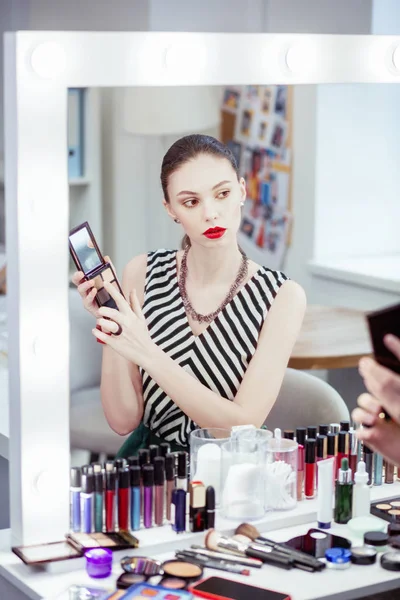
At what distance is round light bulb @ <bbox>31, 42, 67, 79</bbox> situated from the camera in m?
1.15

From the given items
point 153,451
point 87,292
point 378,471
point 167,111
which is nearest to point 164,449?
point 153,451

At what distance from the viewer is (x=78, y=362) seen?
1291mm

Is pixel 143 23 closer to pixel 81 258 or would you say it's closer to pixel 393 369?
pixel 81 258

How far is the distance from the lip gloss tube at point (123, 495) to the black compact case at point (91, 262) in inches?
8.1

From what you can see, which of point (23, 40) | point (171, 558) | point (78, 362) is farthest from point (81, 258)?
point (171, 558)

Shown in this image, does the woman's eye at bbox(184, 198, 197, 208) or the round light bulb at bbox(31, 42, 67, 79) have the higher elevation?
the round light bulb at bbox(31, 42, 67, 79)

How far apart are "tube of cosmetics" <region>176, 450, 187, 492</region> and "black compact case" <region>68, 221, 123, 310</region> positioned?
21 centimetres

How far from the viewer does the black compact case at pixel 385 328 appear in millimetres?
1056

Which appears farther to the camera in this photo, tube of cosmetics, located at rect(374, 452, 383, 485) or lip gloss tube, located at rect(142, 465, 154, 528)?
tube of cosmetics, located at rect(374, 452, 383, 485)

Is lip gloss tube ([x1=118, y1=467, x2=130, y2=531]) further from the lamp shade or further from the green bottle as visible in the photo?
the lamp shade

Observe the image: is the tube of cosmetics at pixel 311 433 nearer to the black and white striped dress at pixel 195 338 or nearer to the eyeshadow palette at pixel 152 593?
the black and white striped dress at pixel 195 338

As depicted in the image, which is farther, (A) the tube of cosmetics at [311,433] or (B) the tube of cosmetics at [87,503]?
(A) the tube of cosmetics at [311,433]

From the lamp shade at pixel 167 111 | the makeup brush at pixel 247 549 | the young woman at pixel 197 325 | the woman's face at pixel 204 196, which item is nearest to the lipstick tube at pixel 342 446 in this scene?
the young woman at pixel 197 325

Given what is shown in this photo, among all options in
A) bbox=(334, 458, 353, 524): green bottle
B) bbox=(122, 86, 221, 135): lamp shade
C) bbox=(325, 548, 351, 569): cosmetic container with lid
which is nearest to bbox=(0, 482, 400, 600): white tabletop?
A: bbox=(325, 548, 351, 569): cosmetic container with lid
